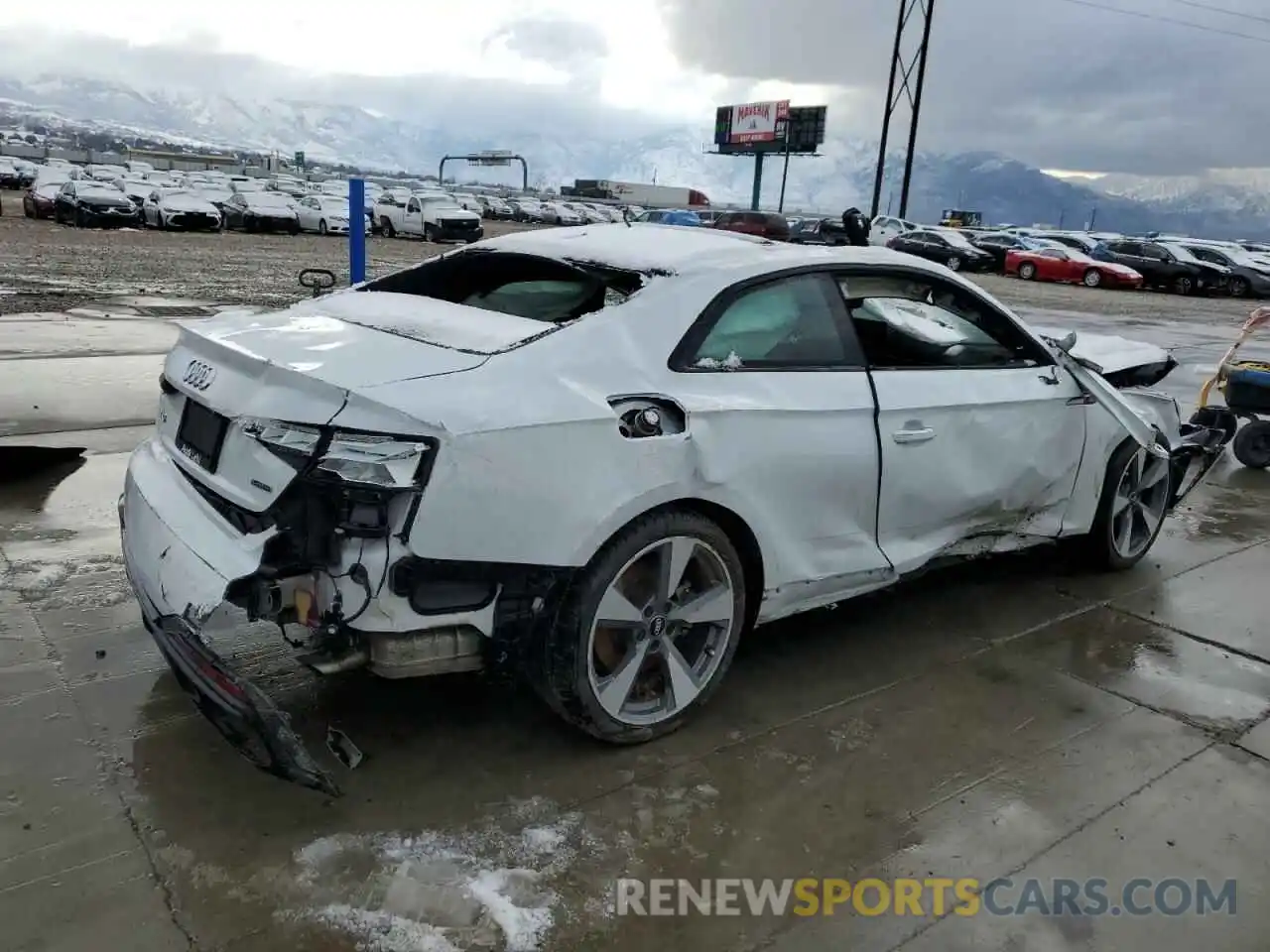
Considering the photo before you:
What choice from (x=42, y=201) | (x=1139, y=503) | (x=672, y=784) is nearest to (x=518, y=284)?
(x=672, y=784)

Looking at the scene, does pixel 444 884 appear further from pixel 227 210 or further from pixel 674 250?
pixel 227 210

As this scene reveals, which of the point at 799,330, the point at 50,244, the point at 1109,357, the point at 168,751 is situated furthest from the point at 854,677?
the point at 50,244

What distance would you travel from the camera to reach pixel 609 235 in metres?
3.93

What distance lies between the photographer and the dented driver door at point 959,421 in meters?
3.65

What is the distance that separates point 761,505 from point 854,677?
0.95 meters

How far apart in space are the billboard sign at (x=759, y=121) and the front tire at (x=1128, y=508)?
9077cm

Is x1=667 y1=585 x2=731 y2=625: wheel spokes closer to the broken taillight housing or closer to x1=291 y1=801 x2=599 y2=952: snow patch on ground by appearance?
x1=291 y1=801 x2=599 y2=952: snow patch on ground

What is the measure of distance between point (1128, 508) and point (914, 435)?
1.88m

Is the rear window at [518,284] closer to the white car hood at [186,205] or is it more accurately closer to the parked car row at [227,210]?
the parked car row at [227,210]

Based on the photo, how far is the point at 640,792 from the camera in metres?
2.96

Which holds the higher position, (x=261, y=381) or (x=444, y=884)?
(x=261, y=381)

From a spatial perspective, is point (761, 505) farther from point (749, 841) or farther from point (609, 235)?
point (609, 235)

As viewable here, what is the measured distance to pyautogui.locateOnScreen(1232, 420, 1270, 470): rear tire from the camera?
24.7ft

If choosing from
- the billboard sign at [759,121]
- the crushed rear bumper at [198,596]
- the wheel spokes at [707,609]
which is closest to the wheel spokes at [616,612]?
the wheel spokes at [707,609]
